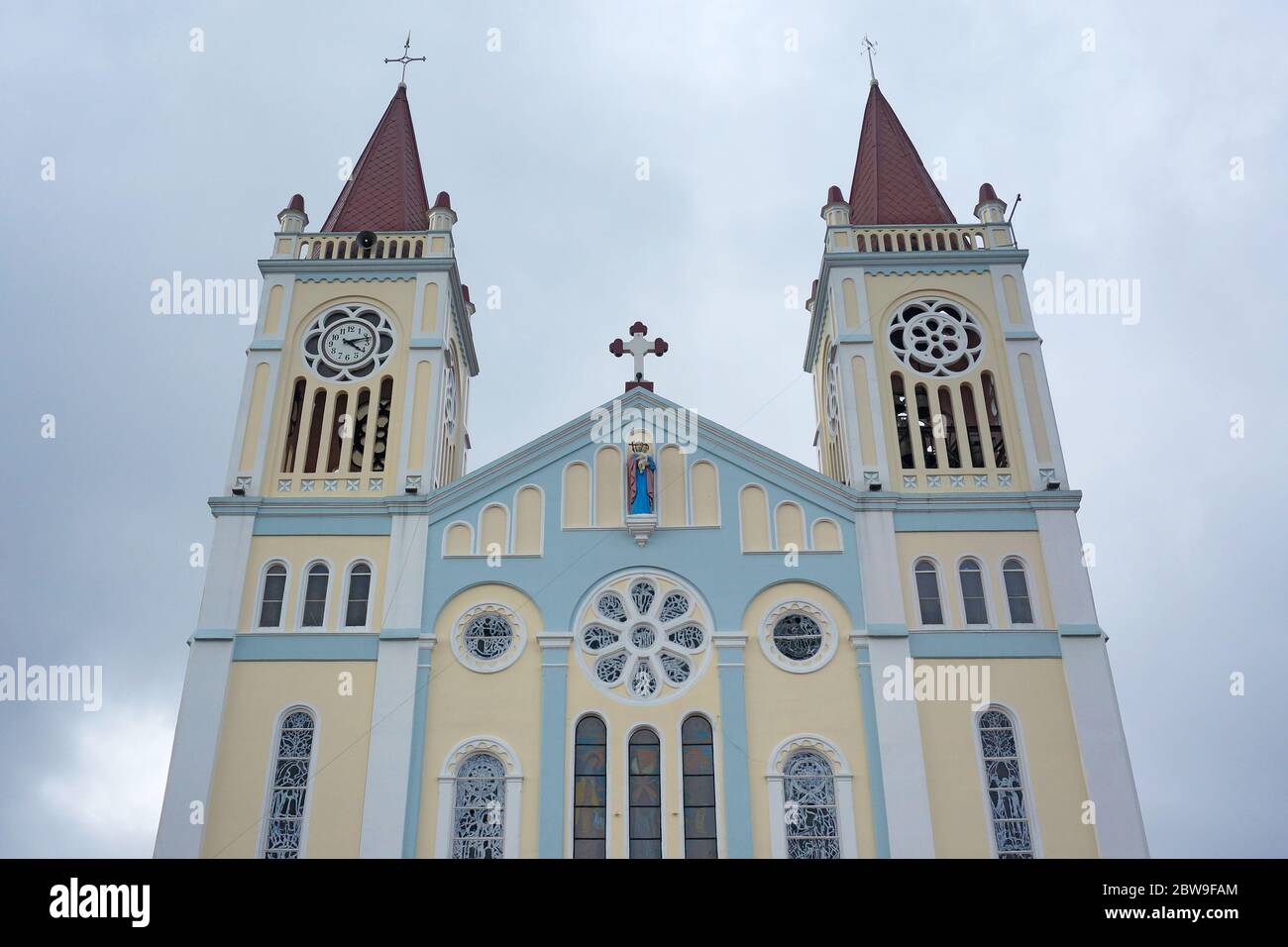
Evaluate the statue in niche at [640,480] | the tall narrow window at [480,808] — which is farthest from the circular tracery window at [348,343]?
the tall narrow window at [480,808]

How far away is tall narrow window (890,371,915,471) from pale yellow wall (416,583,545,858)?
9335mm

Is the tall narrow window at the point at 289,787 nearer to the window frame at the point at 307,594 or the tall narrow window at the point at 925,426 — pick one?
the window frame at the point at 307,594

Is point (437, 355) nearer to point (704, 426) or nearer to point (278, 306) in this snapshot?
point (278, 306)

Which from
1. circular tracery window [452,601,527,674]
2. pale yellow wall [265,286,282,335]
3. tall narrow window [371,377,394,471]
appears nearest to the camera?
circular tracery window [452,601,527,674]

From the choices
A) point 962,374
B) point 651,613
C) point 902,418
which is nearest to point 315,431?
point 651,613

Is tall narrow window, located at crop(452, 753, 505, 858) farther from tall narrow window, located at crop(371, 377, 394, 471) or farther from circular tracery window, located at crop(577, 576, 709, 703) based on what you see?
tall narrow window, located at crop(371, 377, 394, 471)

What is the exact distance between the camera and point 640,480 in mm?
25750

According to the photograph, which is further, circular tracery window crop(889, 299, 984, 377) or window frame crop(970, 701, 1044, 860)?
circular tracery window crop(889, 299, 984, 377)

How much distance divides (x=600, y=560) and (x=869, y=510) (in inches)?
234

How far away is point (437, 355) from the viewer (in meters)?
28.2

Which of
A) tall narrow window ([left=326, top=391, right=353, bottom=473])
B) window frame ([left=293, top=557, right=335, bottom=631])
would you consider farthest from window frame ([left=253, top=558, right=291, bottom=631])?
tall narrow window ([left=326, top=391, right=353, bottom=473])

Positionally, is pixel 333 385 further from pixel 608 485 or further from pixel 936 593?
pixel 936 593

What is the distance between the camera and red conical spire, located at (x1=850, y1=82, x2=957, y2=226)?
31203 mm
